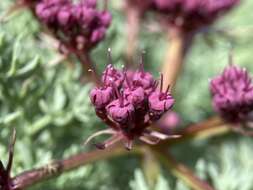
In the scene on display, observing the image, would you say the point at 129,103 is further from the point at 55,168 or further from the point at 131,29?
the point at 131,29

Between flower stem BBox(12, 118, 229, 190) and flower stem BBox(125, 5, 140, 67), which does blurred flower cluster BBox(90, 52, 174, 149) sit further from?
flower stem BBox(125, 5, 140, 67)

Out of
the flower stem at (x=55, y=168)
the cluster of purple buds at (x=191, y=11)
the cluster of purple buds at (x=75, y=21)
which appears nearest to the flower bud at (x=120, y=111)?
the flower stem at (x=55, y=168)

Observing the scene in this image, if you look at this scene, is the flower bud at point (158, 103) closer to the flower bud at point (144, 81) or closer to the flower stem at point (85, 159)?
the flower bud at point (144, 81)

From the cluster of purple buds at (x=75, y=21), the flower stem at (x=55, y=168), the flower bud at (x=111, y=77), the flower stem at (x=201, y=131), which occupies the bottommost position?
the flower stem at (x=201, y=131)

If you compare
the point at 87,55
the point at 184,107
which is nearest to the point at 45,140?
the point at 87,55

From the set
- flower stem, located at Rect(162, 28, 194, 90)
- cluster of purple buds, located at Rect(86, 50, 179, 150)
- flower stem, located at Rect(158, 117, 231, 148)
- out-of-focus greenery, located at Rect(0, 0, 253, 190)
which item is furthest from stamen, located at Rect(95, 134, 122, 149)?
flower stem, located at Rect(162, 28, 194, 90)

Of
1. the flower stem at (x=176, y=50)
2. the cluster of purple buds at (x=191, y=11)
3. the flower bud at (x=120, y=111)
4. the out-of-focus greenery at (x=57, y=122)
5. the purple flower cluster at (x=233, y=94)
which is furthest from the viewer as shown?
the flower stem at (x=176, y=50)
